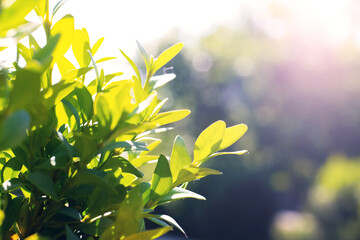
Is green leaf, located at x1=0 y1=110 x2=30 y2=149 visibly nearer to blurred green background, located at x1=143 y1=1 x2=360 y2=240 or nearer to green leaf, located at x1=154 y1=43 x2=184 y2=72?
green leaf, located at x1=154 y1=43 x2=184 y2=72

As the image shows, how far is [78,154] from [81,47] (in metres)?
0.14

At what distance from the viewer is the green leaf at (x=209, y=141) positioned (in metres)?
0.37

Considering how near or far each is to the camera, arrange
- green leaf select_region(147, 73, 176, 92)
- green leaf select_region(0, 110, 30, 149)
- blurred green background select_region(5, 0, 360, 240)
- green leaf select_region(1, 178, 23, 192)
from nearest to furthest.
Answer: green leaf select_region(0, 110, 30, 149), green leaf select_region(1, 178, 23, 192), green leaf select_region(147, 73, 176, 92), blurred green background select_region(5, 0, 360, 240)

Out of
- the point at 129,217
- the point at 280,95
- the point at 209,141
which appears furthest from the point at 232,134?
the point at 280,95

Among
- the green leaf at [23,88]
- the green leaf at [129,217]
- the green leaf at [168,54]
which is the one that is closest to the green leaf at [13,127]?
the green leaf at [23,88]

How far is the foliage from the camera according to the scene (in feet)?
0.96

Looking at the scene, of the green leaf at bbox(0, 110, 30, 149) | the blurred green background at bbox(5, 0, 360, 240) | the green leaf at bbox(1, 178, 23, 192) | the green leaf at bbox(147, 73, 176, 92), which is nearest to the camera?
the green leaf at bbox(0, 110, 30, 149)

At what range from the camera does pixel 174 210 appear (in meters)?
10.4

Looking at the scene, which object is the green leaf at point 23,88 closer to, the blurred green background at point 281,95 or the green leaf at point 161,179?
the green leaf at point 161,179

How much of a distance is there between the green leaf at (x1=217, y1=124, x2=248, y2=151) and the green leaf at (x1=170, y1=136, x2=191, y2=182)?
4cm

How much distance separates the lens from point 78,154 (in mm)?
327

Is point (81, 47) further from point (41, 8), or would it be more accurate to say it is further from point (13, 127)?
point (13, 127)

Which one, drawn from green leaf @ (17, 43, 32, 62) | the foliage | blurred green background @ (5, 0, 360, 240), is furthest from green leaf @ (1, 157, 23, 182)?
→ blurred green background @ (5, 0, 360, 240)

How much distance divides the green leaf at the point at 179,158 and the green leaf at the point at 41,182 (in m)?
0.12
